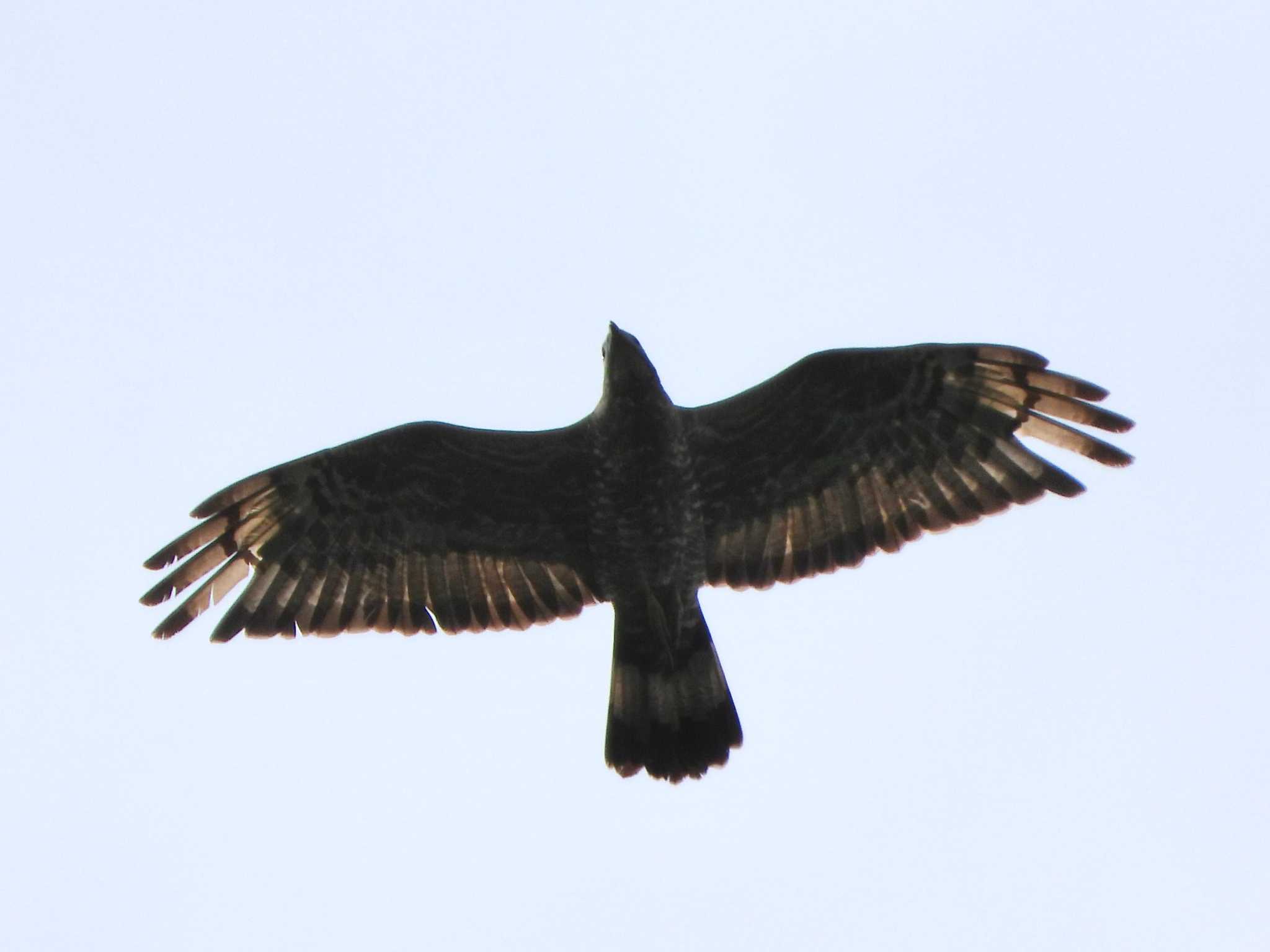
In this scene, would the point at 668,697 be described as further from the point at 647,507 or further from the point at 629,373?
the point at 629,373

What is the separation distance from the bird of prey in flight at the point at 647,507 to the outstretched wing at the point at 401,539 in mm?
11

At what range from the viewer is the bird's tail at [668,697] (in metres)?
10.9

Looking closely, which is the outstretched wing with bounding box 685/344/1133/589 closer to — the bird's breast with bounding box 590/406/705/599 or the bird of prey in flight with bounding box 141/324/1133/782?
the bird of prey in flight with bounding box 141/324/1133/782

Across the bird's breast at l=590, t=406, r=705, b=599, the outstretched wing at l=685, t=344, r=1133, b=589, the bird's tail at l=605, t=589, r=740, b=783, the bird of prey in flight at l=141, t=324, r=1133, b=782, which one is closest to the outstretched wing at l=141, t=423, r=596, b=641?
the bird of prey in flight at l=141, t=324, r=1133, b=782

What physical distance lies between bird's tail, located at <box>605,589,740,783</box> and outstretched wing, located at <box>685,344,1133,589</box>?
45cm

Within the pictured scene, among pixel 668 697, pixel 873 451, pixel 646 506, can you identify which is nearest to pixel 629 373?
pixel 646 506

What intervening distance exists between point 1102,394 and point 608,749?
3.42 meters

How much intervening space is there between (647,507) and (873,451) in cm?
142

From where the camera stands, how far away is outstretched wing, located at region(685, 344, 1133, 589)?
10617mm

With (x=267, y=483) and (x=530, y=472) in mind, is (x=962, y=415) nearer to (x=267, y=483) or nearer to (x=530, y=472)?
(x=530, y=472)

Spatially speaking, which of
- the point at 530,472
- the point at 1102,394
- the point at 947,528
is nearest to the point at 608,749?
the point at 530,472

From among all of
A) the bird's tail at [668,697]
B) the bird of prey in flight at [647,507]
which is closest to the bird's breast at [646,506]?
the bird of prey in flight at [647,507]

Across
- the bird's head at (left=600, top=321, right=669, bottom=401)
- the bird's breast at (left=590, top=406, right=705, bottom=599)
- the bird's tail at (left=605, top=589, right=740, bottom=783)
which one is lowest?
the bird's tail at (left=605, top=589, right=740, bottom=783)

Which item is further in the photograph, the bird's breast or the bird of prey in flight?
the bird of prey in flight
